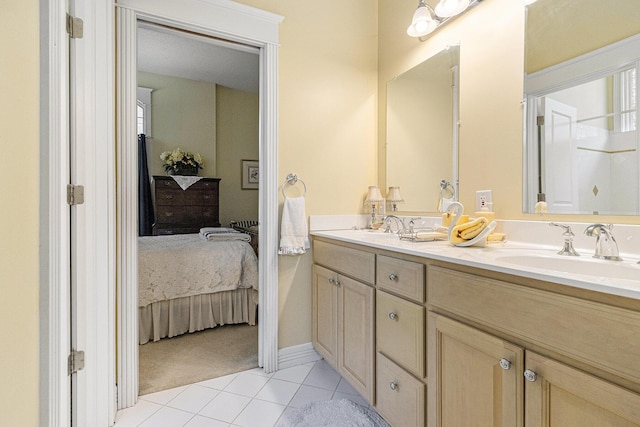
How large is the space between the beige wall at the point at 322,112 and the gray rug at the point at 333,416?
544 millimetres

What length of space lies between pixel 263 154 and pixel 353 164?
2.26ft

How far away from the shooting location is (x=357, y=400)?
5.69 feet

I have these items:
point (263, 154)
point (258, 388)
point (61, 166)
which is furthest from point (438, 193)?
point (61, 166)

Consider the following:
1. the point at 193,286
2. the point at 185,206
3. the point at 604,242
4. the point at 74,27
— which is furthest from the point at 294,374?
the point at 185,206

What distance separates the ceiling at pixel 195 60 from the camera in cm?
363

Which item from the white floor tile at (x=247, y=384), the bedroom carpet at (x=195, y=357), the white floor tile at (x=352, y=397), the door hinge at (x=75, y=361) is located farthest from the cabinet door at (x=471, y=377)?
the door hinge at (x=75, y=361)

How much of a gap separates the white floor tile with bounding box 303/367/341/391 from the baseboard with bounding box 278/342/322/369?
0.11 metres

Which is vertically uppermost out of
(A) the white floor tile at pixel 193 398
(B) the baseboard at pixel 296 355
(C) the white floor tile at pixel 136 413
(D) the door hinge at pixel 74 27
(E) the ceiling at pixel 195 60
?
(E) the ceiling at pixel 195 60

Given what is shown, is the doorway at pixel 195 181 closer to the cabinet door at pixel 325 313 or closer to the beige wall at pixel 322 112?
the beige wall at pixel 322 112

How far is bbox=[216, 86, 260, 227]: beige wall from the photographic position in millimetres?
4906

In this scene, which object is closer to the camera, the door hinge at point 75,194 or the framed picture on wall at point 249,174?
the door hinge at point 75,194

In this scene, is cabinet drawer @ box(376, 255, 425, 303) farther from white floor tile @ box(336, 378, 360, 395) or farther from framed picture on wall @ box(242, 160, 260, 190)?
framed picture on wall @ box(242, 160, 260, 190)

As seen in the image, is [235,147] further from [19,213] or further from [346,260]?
[19,213]

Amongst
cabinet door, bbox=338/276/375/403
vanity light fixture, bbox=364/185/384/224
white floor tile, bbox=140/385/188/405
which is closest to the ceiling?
vanity light fixture, bbox=364/185/384/224
